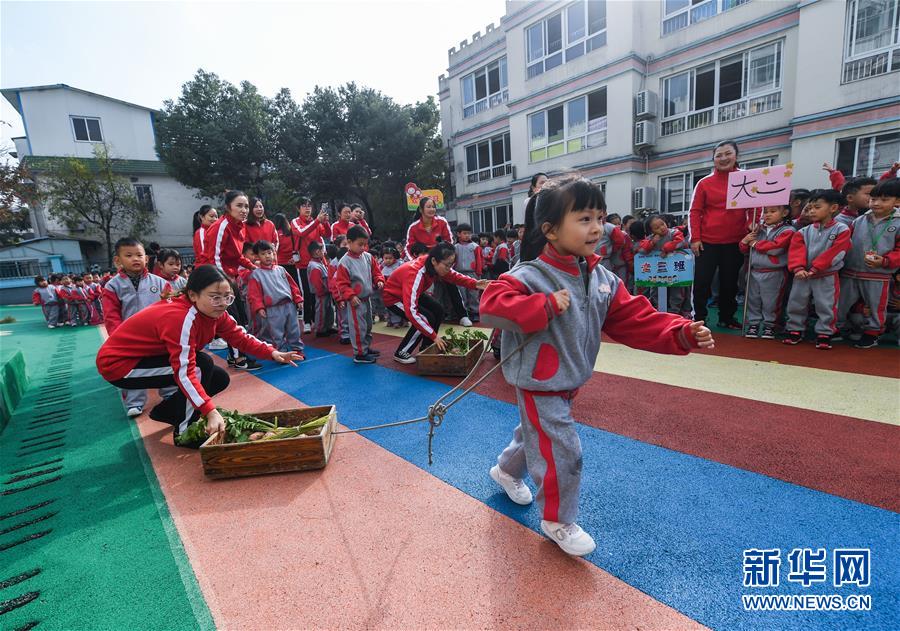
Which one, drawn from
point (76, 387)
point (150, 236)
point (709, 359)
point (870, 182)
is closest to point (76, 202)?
point (150, 236)

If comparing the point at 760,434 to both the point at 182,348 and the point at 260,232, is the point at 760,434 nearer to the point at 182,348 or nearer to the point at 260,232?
the point at 182,348

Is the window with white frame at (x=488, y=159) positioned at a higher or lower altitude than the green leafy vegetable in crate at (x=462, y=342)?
higher

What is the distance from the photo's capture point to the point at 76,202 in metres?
19.9

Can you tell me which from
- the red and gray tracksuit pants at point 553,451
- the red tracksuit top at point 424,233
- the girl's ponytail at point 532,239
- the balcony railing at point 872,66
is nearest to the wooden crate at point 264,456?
the red and gray tracksuit pants at point 553,451

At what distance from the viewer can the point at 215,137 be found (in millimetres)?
22156

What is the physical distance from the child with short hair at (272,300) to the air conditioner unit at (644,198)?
12.2 meters

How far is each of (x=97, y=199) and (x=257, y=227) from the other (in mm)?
20347

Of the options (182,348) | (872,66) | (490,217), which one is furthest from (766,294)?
(490,217)

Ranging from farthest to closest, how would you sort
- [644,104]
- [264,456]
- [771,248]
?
[644,104], [771,248], [264,456]

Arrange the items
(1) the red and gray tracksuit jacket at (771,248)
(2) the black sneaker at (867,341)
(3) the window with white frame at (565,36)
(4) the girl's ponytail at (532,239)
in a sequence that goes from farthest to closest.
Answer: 1. (3) the window with white frame at (565,36)
2. (1) the red and gray tracksuit jacket at (771,248)
3. (2) the black sneaker at (867,341)
4. (4) the girl's ponytail at (532,239)

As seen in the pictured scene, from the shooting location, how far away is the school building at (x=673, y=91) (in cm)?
1001

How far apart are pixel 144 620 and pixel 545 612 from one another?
1651 mm

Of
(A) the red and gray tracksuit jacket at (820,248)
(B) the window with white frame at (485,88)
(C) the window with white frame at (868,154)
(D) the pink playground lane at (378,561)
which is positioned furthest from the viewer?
(B) the window with white frame at (485,88)

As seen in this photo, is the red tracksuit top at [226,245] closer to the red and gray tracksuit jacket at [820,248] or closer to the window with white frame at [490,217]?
the red and gray tracksuit jacket at [820,248]
